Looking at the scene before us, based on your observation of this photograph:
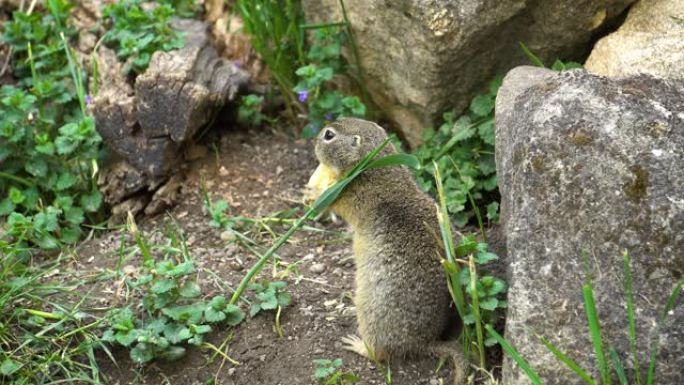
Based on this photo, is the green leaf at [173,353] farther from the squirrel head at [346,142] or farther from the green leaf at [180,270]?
Answer: the squirrel head at [346,142]

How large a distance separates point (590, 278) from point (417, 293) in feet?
2.95

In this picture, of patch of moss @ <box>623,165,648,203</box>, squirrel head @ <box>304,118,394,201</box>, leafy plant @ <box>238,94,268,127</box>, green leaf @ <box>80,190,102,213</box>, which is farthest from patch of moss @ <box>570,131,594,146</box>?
green leaf @ <box>80,190,102,213</box>

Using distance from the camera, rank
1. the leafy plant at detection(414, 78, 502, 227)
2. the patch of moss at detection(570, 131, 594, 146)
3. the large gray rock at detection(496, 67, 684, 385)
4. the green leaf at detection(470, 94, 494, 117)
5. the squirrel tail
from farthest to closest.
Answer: the green leaf at detection(470, 94, 494, 117) → the leafy plant at detection(414, 78, 502, 227) → the squirrel tail → the patch of moss at detection(570, 131, 594, 146) → the large gray rock at detection(496, 67, 684, 385)

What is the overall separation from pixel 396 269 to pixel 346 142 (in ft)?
3.01

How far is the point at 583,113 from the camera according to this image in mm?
3881

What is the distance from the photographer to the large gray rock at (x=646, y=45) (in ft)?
16.2

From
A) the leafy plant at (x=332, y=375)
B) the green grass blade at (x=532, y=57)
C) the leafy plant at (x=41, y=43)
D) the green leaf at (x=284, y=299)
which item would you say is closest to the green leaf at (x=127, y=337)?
the green leaf at (x=284, y=299)

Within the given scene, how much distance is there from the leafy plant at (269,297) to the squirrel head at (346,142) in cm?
75

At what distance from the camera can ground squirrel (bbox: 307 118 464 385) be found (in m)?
4.29

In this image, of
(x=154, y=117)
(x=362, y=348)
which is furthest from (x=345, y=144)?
(x=154, y=117)

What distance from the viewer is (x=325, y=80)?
5953 millimetres

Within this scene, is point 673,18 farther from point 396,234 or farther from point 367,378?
point 367,378

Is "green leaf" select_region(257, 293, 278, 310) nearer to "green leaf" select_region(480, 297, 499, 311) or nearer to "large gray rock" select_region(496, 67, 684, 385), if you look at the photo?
"green leaf" select_region(480, 297, 499, 311)

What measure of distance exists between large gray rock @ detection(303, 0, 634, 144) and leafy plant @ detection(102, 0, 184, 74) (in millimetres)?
1180
